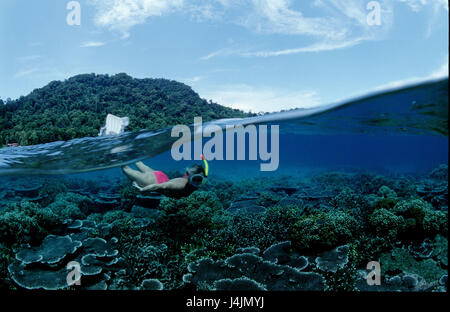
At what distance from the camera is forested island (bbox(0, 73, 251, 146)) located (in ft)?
28.0

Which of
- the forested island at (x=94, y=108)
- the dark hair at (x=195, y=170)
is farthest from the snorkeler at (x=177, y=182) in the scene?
the forested island at (x=94, y=108)

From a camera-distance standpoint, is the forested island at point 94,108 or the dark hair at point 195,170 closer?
the dark hair at point 195,170

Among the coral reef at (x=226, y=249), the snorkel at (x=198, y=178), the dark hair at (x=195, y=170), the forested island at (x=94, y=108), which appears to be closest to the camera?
the snorkel at (x=198, y=178)

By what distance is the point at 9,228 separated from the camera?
6527 millimetres

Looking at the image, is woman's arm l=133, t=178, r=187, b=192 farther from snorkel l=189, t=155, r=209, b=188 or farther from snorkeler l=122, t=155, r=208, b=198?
snorkel l=189, t=155, r=209, b=188

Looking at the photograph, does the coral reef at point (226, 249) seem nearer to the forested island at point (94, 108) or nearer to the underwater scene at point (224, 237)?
the underwater scene at point (224, 237)

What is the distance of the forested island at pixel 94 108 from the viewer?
8531 millimetres

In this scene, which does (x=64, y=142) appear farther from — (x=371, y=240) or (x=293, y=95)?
(x=371, y=240)

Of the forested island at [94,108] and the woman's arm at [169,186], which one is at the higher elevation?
the forested island at [94,108]

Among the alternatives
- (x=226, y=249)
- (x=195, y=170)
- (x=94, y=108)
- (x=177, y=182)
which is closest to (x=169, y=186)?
(x=177, y=182)

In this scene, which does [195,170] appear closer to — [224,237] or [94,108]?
[224,237]

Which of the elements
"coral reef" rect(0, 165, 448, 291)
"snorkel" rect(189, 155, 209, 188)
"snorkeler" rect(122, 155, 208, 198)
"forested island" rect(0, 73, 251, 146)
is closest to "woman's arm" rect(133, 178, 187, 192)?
"snorkeler" rect(122, 155, 208, 198)

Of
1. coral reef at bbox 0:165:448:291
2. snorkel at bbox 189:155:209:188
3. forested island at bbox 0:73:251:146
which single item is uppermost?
forested island at bbox 0:73:251:146

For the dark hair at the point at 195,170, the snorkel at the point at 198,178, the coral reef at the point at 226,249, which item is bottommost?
the coral reef at the point at 226,249
